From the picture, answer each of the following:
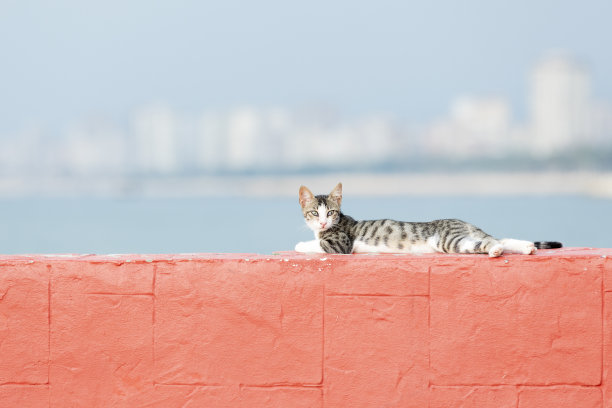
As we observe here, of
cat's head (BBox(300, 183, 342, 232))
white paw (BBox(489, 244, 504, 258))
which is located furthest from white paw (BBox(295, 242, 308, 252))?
white paw (BBox(489, 244, 504, 258))

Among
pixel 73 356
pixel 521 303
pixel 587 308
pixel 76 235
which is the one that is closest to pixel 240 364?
pixel 73 356

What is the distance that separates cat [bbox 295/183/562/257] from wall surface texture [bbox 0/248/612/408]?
0.17 m

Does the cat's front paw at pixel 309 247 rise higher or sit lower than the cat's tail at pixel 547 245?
lower

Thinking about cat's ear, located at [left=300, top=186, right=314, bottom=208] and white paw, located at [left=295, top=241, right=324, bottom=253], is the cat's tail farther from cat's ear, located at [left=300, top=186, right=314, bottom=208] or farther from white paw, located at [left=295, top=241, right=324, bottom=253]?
cat's ear, located at [left=300, top=186, right=314, bottom=208]

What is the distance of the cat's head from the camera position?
389 centimetres

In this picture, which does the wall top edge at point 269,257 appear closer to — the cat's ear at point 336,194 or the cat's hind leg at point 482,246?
the cat's hind leg at point 482,246

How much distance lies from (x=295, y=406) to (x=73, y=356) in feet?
2.93

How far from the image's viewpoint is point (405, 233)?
3.58m

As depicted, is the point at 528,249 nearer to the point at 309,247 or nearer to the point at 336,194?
the point at 309,247

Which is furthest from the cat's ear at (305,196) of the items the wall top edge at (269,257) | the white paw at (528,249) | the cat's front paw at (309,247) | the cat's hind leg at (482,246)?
the white paw at (528,249)

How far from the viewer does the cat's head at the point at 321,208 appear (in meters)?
3.89

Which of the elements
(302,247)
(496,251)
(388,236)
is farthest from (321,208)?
(496,251)

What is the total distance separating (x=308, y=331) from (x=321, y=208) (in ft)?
3.26

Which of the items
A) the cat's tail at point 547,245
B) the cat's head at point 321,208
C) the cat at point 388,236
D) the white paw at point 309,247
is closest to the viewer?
the cat at point 388,236
